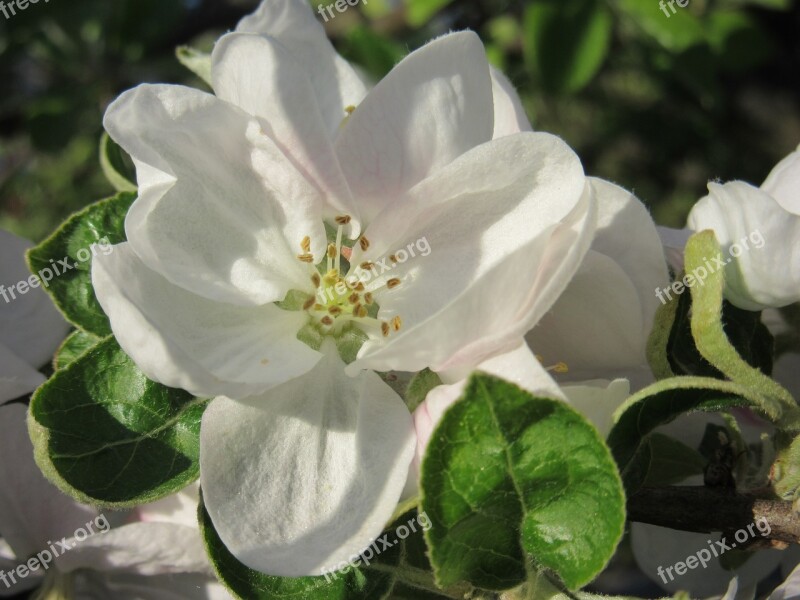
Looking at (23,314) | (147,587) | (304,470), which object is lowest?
(147,587)

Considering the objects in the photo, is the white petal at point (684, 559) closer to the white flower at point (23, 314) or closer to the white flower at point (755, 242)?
the white flower at point (755, 242)

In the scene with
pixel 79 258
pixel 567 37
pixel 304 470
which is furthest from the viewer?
pixel 567 37

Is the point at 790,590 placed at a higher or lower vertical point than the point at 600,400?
lower

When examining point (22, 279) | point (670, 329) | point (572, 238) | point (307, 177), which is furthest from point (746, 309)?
point (22, 279)

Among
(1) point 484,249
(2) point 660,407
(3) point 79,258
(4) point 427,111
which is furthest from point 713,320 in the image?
(3) point 79,258

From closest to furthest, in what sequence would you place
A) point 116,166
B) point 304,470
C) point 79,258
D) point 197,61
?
point 304,470, point 79,258, point 116,166, point 197,61

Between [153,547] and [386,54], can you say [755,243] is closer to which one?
[153,547]
